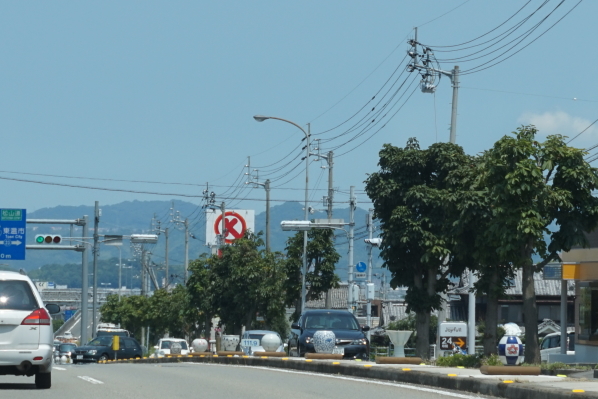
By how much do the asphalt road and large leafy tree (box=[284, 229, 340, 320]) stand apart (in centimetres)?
2713

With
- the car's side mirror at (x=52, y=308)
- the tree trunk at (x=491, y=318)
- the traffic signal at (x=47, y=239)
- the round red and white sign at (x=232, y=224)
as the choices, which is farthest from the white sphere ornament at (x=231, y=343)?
the round red and white sign at (x=232, y=224)

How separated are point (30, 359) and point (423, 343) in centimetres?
1600

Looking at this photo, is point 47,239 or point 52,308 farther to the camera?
point 47,239

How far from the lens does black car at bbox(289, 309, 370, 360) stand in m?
25.9

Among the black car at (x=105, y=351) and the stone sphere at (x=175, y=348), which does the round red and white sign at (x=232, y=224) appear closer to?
the black car at (x=105, y=351)

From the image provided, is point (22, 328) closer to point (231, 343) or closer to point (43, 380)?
point (43, 380)

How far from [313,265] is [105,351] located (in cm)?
1066

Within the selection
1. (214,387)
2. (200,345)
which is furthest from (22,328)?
(200,345)

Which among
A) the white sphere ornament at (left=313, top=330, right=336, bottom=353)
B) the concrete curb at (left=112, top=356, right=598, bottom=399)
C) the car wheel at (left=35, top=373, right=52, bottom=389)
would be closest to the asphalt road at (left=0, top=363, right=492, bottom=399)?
the car wheel at (left=35, top=373, right=52, bottom=389)

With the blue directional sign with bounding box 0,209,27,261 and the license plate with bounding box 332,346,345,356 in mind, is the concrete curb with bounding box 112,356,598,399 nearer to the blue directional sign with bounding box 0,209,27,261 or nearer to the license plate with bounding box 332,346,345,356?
the license plate with bounding box 332,346,345,356

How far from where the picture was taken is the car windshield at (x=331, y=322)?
2717 centimetres

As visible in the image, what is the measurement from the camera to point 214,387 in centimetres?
1548

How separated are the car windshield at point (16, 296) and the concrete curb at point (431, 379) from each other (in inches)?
254

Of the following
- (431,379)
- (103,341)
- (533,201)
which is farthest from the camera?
A: (103,341)
